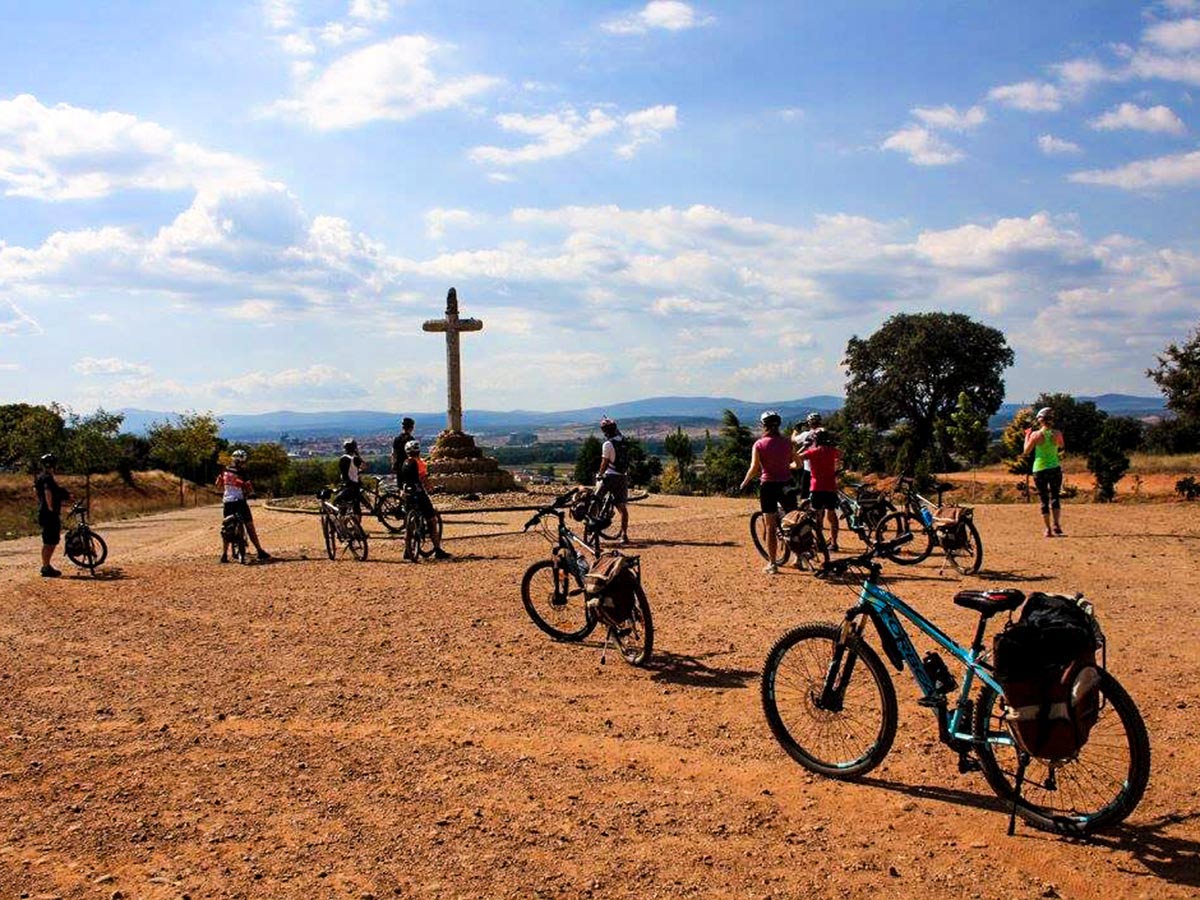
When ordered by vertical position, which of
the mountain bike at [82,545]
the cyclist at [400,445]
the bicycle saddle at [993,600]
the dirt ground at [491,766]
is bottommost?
the dirt ground at [491,766]

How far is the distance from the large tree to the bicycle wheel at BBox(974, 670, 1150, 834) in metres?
54.6

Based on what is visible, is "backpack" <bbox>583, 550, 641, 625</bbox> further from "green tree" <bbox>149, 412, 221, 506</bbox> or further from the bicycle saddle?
"green tree" <bbox>149, 412, 221, 506</bbox>

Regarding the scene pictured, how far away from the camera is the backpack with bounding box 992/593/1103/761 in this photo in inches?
158

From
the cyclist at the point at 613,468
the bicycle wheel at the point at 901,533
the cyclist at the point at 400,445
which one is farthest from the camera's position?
the cyclist at the point at 400,445

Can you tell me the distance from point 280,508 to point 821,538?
18340 millimetres

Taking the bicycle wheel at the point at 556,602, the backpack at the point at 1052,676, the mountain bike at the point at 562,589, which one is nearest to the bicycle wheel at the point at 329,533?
the mountain bike at the point at 562,589

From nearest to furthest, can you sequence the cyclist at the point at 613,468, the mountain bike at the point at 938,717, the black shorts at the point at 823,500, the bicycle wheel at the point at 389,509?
the mountain bike at the point at 938,717 < the black shorts at the point at 823,500 < the cyclist at the point at 613,468 < the bicycle wheel at the point at 389,509

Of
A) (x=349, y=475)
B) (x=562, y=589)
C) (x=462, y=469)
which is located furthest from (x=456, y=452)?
(x=562, y=589)

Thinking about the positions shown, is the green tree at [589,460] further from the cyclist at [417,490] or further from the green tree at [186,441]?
the cyclist at [417,490]

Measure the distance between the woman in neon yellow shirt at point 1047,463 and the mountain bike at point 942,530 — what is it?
2867mm

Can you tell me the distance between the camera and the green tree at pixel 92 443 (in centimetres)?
3027

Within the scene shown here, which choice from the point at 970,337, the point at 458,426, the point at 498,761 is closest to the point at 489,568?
the point at 498,761

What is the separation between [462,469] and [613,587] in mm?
20668

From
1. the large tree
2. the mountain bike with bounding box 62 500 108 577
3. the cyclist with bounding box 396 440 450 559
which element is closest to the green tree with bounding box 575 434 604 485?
the large tree
